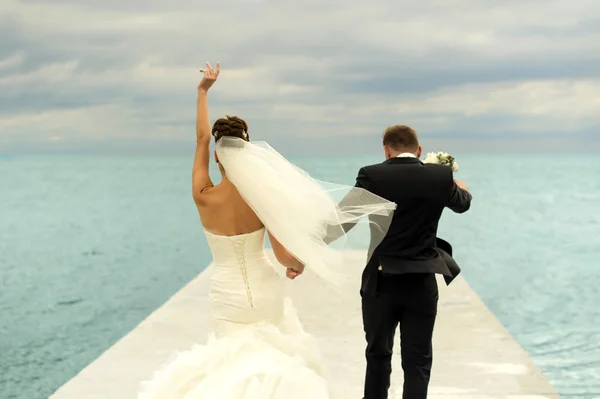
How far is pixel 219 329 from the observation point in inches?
176

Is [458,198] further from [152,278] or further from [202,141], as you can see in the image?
[152,278]

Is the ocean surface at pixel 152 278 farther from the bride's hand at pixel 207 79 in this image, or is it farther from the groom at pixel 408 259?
the bride's hand at pixel 207 79

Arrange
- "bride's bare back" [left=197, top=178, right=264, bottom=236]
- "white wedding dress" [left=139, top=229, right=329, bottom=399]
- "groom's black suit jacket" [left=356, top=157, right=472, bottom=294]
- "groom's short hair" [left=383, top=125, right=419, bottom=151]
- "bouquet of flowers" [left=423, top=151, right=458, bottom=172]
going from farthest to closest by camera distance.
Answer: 1. "bouquet of flowers" [left=423, top=151, right=458, bottom=172]
2. "groom's short hair" [left=383, top=125, right=419, bottom=151]
3. "groom's black suit jacket" [left=356, top=157, right=472, bottom=294]
4. "bride's bare back" [left=197, top=178, right=264, bottom=236]
5. "white wedding dress" [left=139, top=229, right=329, bottom=399]

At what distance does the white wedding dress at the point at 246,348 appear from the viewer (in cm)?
416

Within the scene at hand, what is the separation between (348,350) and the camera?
7695mm

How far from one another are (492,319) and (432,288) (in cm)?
424

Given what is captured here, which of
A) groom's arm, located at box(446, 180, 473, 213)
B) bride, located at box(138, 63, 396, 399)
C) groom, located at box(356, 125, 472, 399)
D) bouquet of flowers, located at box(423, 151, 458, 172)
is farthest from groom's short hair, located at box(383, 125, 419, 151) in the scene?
bride, located at box(138, 63, 396, 399)

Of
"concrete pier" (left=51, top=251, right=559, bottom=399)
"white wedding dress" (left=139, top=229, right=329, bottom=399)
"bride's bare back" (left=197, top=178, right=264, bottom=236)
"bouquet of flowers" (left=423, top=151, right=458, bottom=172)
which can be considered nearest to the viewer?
"white wedding dress" (left=139, top=229, right=329, bottom=399)

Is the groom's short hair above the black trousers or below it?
above

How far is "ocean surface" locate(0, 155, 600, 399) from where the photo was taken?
33.9 feet

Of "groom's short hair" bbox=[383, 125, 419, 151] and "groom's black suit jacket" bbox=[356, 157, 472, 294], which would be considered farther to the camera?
"groom's short hair" bbox=[383, 125, 419, 151]

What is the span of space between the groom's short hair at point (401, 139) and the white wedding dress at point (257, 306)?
0.61m

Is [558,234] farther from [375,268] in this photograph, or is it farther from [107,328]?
[375,268]

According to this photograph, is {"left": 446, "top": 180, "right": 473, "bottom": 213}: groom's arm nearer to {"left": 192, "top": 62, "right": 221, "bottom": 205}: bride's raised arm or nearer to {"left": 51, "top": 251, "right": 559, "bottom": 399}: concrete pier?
{"left": 192, "top": 62, "right": 221, "bottom": 205}: bride's raised arm
